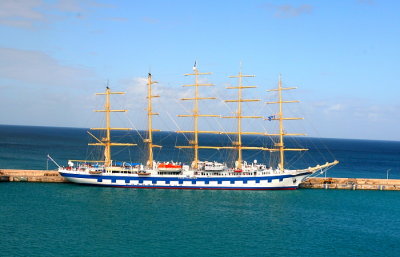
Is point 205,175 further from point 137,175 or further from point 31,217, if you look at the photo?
point 31,217

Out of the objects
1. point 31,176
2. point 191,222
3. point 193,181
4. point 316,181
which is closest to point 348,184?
point 316,181

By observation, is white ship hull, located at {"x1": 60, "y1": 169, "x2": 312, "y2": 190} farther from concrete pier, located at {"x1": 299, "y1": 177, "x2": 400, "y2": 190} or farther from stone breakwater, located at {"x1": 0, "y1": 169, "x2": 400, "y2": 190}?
stone breakwater, located at {"x1": 0, "y1": 169, "x2": 400, "y2": 190}

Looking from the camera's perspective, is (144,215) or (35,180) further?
(35,180)

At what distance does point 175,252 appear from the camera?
111 feet

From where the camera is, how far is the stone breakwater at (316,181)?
65188 mm

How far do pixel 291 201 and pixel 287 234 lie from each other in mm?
16316

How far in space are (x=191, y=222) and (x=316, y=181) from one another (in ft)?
118

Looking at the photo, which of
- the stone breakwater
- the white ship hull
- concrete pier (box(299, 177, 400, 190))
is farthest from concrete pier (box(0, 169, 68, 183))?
concrete pier (box(299, 177, 400, 190))

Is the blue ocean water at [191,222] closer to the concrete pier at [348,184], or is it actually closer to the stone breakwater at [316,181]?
the stone breakwater at [316,181]

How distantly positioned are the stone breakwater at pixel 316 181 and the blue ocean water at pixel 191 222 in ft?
10.4

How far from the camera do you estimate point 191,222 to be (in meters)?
42.9

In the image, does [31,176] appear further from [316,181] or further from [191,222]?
[316,181]

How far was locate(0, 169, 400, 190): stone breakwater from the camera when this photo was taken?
214ft

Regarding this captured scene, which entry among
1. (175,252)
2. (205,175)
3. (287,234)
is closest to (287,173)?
(205,175)
